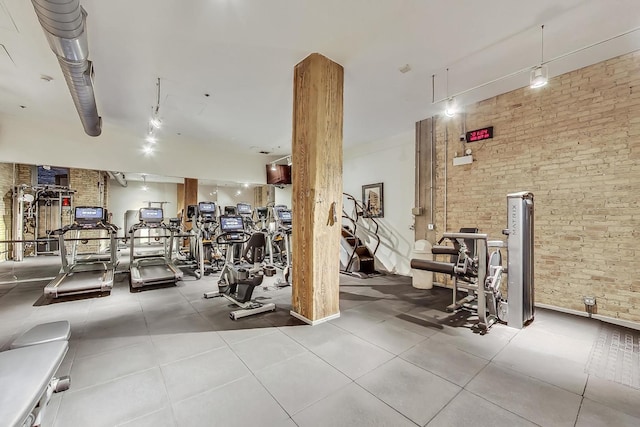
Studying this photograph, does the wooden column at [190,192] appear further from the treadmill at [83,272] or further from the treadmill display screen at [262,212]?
the treadmill at [83,272]

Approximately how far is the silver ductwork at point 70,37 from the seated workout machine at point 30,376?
2.70 m

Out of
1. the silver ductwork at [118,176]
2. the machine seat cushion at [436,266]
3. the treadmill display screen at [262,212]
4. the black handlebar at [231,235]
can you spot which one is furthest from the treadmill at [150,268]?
the machine seat cushion at [436,266]

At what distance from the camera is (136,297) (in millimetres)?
4746

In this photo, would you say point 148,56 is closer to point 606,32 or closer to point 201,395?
point 201,395

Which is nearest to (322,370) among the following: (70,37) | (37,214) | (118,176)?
(70,37)

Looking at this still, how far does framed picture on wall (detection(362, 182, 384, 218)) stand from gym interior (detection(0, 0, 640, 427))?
4.33 feet

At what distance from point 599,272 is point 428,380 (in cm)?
350

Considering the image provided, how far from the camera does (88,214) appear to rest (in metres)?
5.85

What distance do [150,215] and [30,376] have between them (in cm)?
653

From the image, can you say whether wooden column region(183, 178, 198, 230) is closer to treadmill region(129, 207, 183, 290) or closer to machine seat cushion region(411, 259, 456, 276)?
treadmill region(129, 207, 183, 290)

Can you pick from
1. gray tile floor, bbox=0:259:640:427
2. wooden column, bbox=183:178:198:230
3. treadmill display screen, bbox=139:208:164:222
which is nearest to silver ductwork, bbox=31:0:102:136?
treadmill display screen, bbox=139:208:164:222

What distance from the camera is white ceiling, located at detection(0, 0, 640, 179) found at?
2969mm

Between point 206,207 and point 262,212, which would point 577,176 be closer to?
point 262,212

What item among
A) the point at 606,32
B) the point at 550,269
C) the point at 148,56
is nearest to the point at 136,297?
the point at 148,56
